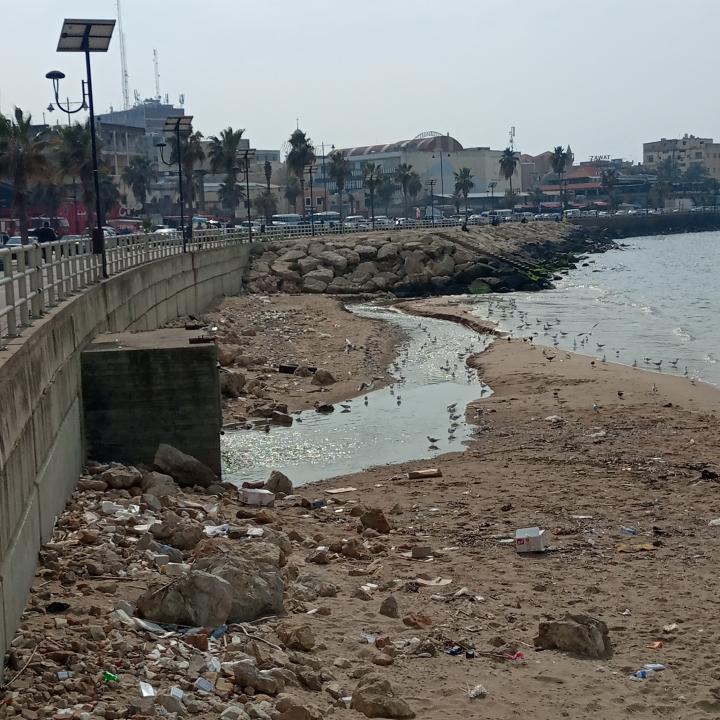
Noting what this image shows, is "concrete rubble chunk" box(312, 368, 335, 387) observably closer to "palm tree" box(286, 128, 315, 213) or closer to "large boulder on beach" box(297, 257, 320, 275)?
"large boulder on beach" box(297, 257, 320, 275)

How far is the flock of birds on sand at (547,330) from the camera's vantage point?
32.2 meters

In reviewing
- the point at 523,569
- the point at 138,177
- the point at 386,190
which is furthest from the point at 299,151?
the point at 523,569

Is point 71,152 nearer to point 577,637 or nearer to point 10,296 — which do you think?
point 10,296

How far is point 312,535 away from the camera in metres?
13.5

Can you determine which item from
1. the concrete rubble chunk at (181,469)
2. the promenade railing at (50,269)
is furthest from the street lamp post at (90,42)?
the concrete rubble chunk at (181,469)

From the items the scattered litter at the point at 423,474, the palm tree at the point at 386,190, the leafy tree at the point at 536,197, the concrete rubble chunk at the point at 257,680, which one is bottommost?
the scattered litter at the point at 423,474

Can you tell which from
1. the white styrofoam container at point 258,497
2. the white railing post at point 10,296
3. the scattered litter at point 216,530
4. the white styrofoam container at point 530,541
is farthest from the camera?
the white styrofoam container at point 258,497

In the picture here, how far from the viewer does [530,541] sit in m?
13.1

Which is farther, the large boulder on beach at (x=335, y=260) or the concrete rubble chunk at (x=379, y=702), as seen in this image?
the large boulder on beach at (x=335, y=260)

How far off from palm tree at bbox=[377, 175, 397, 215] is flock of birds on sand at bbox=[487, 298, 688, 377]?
102663 mm

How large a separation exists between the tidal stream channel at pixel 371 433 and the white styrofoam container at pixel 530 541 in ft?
17.3

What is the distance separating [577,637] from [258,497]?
628cm

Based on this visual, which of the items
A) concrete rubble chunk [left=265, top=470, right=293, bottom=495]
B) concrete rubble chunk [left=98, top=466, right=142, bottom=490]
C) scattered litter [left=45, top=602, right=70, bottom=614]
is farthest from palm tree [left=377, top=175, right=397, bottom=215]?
scattered litter [left=45, top=602, right=70, bottom=614]

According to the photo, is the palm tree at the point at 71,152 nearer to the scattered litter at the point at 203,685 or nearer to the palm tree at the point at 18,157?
the palm tree at the point at 18,157
